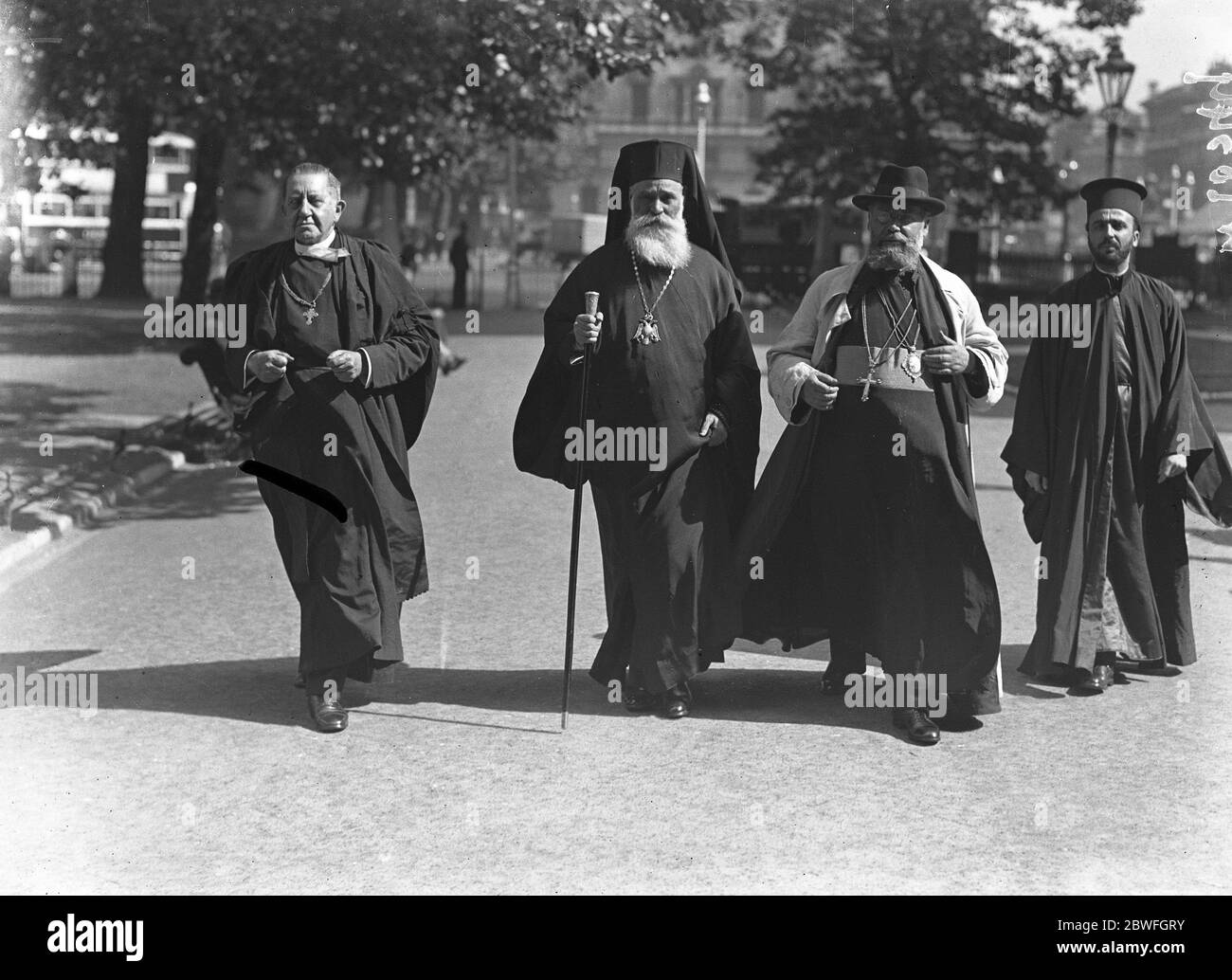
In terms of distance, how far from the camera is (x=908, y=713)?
23.0 feet

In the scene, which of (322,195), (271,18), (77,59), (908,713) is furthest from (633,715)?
(77,59)

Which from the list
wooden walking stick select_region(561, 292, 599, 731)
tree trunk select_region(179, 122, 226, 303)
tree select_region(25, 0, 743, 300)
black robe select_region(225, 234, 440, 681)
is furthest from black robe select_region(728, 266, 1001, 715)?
tree trunk select_region(179, 122, 226, 303)

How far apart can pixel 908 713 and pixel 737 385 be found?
1.36 m

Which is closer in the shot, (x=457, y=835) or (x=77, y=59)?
(x=457, y=835)

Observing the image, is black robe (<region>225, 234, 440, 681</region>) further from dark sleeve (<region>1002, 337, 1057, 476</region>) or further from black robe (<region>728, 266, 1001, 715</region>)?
dark sleeve (<region>1002, 337, 1057, 476</region>)

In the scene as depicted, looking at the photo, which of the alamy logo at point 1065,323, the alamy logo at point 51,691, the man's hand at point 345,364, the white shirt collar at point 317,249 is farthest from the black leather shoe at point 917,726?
the alamy logo at point 51,691

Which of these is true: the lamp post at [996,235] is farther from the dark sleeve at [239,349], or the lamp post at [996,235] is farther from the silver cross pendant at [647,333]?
the dark sleeve at [239,349]

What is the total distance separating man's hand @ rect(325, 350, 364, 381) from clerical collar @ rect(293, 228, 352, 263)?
1.23 feet

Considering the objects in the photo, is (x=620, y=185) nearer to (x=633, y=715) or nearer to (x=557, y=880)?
(x=633, y=715)

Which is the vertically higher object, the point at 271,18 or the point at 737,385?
the point at 271,18

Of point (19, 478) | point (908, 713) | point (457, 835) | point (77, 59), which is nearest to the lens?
point (457, 835)

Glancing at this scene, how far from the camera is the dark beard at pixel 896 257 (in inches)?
276

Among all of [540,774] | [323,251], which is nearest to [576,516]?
[540,774]
